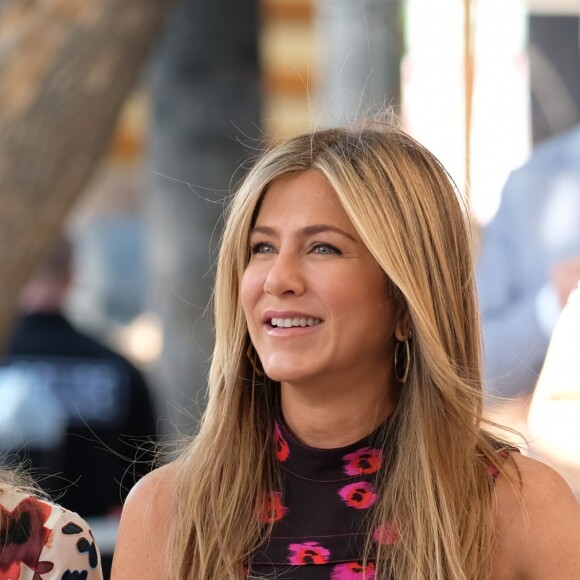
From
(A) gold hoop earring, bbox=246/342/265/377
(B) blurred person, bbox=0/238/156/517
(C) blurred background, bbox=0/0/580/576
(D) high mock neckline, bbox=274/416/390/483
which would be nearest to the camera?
(D) high mock neckline, bbox=274/416/390/483

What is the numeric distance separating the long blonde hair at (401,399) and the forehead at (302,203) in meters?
0.02

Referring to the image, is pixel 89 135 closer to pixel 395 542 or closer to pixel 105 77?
pixel 105 77

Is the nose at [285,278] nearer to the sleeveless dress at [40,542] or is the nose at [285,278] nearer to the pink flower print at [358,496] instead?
the pink flower print at [358,496]

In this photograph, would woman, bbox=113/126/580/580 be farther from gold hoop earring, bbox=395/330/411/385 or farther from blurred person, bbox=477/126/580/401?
blurred person, bbox=477/126/580/401

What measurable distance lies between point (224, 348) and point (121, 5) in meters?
1.94

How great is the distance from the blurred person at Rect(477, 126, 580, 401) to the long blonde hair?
0.95 m

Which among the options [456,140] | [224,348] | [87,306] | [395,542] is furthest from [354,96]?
[87,306]

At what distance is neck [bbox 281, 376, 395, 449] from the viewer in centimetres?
237

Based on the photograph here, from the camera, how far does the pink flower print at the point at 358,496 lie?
233 cm

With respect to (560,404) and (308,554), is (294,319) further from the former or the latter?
(560,404)

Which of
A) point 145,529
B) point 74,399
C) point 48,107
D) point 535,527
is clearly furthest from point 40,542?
point 74,399

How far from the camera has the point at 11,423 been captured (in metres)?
5.14

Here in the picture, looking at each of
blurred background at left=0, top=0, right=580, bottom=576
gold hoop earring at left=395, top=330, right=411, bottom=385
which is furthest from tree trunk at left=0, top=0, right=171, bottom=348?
gold hoop earring at left=395, top=330, right=411, bottom=385

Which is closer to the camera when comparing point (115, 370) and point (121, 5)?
point (121, 5)
